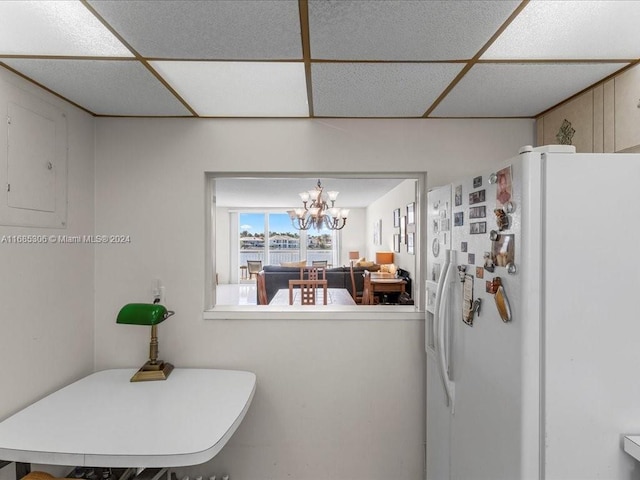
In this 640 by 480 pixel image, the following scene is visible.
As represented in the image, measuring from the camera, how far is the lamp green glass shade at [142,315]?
70.7 inches

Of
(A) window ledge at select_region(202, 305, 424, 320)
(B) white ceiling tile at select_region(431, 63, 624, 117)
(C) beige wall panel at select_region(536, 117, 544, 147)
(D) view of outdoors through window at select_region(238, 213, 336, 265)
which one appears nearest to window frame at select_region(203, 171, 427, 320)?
(A) window ledge at select_region(202, 305, 424, 320)

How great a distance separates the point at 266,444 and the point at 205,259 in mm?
1183

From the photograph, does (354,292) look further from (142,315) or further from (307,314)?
(142,315)

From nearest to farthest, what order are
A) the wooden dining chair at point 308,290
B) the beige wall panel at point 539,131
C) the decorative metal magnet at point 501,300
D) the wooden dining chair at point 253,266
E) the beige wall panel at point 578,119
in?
the decorative metal magnet at point 501,300
the beige wall panel at point 578,119
the beige wall panel at point 539,131
the wooden dining chair at point 308,290
the wooden dining chair at point 253,266

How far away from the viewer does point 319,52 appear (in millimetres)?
1347

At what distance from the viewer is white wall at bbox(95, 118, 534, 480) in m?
2.10

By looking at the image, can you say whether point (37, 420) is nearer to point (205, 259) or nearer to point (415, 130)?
point (205, 259)

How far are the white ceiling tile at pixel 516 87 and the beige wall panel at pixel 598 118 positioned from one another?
0.06m

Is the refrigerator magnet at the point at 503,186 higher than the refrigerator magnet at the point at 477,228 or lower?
higher

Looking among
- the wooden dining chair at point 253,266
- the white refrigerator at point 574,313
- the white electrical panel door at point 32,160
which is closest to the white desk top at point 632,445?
the white refrigerator at point 574,313

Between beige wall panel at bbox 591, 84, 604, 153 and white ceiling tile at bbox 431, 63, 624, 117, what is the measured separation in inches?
2.3

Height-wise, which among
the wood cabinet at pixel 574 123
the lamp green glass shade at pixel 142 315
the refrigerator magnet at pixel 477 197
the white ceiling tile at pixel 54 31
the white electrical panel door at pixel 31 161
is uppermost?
the white ceiling tile at pixel 54 31

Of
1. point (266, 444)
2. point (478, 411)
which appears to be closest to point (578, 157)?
point (478, 411)

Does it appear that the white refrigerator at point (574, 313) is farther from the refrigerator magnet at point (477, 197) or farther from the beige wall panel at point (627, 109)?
the beige wall panel at point (627, 109)
